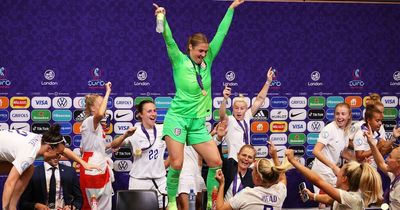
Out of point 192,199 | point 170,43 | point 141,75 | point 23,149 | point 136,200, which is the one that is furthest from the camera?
point 141,75

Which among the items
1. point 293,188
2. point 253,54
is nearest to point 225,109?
point 253,54

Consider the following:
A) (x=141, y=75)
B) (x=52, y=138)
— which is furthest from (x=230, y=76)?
(x=52, y=138)

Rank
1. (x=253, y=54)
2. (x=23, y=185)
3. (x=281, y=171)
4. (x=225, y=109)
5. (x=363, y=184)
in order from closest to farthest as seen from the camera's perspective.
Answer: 1. (x=363, y=184)
2. (x=281, y=171)
3. (x=23, y=185)
4. (x=225, y=109)
5. (x=253, y=54)

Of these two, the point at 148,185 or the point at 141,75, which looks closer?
the point at 148,185

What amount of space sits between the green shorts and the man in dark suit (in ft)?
5.18

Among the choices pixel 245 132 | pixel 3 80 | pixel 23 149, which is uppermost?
pixel 3 80

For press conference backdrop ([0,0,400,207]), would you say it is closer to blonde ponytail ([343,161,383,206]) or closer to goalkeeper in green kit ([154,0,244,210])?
goalkeeper in green kit ([154,0,244,210])

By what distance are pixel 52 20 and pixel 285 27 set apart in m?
2.90

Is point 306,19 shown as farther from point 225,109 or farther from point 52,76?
point 52,76

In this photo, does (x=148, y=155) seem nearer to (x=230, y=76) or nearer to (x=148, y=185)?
(x=148, y=185)

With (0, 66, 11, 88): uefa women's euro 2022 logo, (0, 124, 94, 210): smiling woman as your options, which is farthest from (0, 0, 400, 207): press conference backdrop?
(0, 124, 94, 210): smiling woman

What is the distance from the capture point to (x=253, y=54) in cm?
938

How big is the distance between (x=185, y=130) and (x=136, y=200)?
1.00m

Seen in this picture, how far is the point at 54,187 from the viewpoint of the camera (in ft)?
25.6
